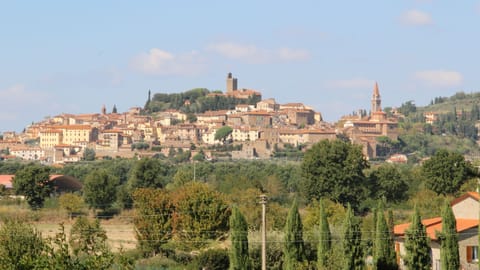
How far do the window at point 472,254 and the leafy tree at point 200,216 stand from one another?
1145cm

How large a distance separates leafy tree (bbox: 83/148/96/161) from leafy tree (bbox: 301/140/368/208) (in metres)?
66.6

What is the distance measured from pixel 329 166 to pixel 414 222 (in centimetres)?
2866

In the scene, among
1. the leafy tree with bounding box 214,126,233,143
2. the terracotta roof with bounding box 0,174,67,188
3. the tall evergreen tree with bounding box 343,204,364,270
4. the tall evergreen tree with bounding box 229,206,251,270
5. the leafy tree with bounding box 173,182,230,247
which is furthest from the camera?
the leafy tree with bounding box 214,126,233,143

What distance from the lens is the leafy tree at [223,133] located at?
443 feet

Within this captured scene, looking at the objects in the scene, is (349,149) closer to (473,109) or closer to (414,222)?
(414,222)

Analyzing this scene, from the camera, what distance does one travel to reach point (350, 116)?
166875 millimetres

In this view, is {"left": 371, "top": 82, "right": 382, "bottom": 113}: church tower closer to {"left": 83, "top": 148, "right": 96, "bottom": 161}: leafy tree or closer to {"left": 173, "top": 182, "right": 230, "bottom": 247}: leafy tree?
{"left": 83, "top": 148, "right": 96, "bottom": 161}: leafy tree

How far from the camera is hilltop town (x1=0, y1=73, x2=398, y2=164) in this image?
129125mm

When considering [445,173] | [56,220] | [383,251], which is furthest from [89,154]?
[383,251]

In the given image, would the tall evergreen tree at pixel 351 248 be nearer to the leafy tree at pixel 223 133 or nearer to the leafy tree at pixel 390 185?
the leafy tree at pixel 390 185

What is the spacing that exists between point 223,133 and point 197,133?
5.22 metres

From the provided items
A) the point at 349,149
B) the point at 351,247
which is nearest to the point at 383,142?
the point at 349,149

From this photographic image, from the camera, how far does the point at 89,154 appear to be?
12556 centimetres

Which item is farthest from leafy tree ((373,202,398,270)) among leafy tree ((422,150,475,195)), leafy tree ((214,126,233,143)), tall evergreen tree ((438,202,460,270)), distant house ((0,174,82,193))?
leafy tree ((214,126,233,143))
